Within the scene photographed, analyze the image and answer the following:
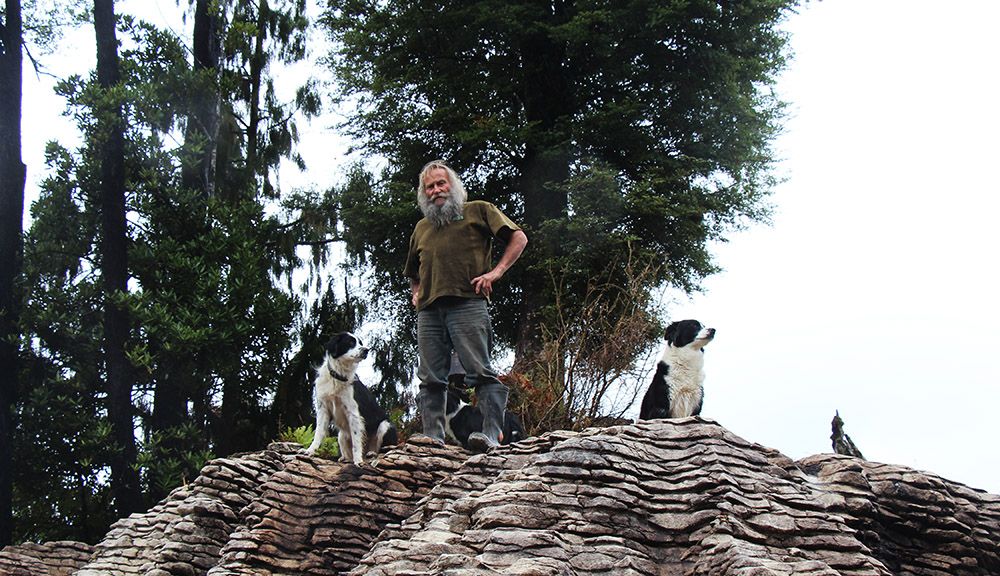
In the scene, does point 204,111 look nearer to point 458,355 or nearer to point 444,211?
point 444,211

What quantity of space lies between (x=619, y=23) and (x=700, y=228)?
4.10 metres

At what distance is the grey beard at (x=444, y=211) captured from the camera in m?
9.82

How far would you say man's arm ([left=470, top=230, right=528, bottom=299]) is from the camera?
31.2 ft

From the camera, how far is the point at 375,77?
2045 centimetres

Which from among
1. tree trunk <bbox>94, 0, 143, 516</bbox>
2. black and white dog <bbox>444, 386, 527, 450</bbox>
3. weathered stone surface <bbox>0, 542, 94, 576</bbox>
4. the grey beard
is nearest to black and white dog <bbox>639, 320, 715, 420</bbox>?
black and white dog <bbox>444, 386, 527, 450</bbox>

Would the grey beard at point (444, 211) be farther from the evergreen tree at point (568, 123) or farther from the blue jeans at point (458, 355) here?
the evergreen tree at point (568, 123)

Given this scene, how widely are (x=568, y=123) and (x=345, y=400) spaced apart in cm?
1046

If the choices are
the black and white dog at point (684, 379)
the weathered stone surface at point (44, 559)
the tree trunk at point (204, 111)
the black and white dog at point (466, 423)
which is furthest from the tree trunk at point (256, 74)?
the black and white dog at point (684, 379)

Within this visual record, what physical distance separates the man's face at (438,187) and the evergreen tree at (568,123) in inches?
298

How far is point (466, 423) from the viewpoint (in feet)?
36.8

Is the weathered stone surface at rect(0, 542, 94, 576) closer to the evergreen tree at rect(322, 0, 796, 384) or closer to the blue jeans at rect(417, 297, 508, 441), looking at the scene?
the blue jeans at rect(417, 297, 508, 441)

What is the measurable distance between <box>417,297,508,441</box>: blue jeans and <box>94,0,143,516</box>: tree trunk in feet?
28.1

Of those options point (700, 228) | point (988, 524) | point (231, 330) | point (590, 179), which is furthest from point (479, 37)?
point (988, 524)

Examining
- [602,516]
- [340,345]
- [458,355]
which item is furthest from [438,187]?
[602,516]
